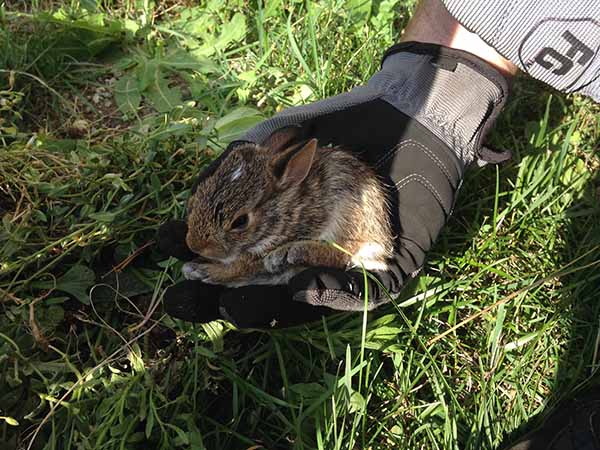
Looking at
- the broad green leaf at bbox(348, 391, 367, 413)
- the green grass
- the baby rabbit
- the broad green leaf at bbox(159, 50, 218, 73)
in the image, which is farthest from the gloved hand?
the broad green leaf at bbox(159, 50, 218, 73)

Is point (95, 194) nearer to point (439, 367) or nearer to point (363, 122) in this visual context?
point (363, 122)

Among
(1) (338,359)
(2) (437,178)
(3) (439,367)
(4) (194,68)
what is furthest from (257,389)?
(4) (194,68)

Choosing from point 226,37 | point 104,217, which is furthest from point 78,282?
point 226,37

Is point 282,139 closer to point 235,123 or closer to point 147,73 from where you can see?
point 235,123

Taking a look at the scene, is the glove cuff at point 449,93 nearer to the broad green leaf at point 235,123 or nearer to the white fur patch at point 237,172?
the broad green leaf at point 235,123

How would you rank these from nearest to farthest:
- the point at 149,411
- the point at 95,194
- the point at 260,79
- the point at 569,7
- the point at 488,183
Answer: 1. the point at 149,411
2. the point at 569,7
3. the point at 95,194
4. the point at 488,183
5. the point at 260,79
